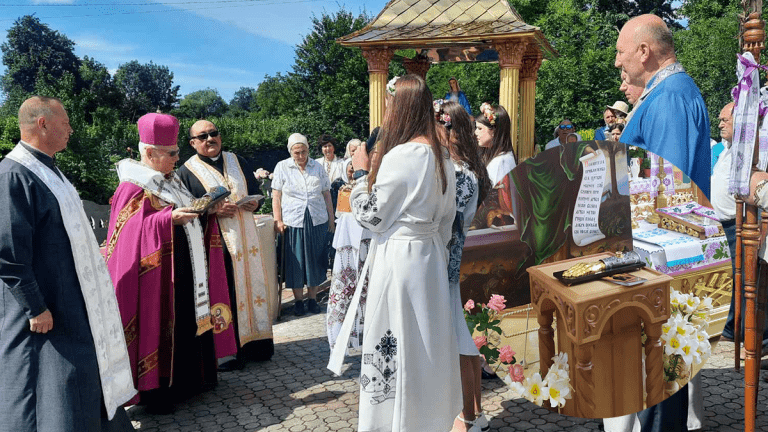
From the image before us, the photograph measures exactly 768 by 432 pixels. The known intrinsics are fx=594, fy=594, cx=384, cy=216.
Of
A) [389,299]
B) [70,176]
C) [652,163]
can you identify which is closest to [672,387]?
[652,163]

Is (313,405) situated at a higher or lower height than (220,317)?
lower

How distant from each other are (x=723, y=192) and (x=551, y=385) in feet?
11.2

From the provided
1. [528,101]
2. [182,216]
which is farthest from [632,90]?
[528,101]

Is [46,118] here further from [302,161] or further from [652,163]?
[302,161]

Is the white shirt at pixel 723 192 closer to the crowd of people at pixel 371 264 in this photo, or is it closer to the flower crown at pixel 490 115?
the flower crown at pixel 490 115

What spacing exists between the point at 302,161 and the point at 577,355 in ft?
16.0

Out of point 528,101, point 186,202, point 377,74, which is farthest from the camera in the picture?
point 528,101

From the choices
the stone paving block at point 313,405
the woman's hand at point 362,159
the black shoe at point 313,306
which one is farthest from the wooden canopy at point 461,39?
the stone paving block at point 313,405

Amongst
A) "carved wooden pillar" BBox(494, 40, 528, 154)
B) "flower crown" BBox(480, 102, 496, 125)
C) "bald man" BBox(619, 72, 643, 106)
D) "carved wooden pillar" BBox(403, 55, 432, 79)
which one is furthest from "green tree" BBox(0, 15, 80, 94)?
"bald man" BBox(619, 72, 643, 106)

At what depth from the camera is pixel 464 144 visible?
3.55 m

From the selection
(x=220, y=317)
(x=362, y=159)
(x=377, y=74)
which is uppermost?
(x=377, y=74)

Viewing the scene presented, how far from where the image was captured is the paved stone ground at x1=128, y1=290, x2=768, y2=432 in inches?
150

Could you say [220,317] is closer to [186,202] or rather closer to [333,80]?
[186,202]

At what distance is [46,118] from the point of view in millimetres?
3020
